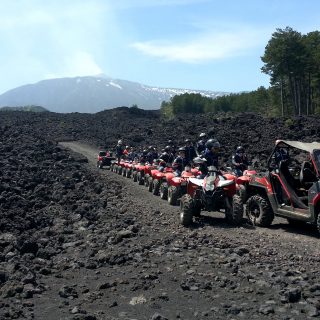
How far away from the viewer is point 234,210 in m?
11.5

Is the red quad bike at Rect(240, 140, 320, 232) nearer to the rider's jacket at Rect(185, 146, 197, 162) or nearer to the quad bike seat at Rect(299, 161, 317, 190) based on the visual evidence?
the quad bike seat at Rect(299, 161, 317, 190)

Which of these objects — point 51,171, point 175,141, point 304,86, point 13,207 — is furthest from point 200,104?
point 13,207

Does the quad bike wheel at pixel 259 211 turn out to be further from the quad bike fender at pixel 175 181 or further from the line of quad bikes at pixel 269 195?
the quad bike fender at pixel 175 181

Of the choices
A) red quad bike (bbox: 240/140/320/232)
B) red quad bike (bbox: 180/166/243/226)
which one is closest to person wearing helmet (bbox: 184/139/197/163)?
red quad bike (bbox: 180/166/243/226)

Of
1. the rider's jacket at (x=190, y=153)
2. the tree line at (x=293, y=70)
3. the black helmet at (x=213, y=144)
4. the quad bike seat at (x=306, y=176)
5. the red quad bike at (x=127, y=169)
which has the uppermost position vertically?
the tree line at (x=293, y=70)

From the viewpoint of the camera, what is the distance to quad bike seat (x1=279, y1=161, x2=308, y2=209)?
35.2 feet

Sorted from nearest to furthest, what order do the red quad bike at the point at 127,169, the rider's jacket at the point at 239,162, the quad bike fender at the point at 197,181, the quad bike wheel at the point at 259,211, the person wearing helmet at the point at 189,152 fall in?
the quad bike wheel at the point at 259,211 → the quad bike fender at the point at 197,181 → the rider's jacket at the point at 239,162 → the person wearing helmet at the point at 189,152 → the red quad bike at the point at 127,169

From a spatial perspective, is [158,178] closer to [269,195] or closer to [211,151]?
[211,151]

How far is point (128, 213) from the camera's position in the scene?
1386 cm

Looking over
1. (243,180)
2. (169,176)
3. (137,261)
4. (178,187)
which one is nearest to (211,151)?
(243,180)

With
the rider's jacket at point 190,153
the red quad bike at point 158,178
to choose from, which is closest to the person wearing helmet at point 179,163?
the red quad bike at point 158,178

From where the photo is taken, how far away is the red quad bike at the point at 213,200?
11.5 m

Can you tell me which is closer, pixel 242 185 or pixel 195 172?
pixel 242 185

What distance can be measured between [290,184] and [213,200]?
5.84ft
